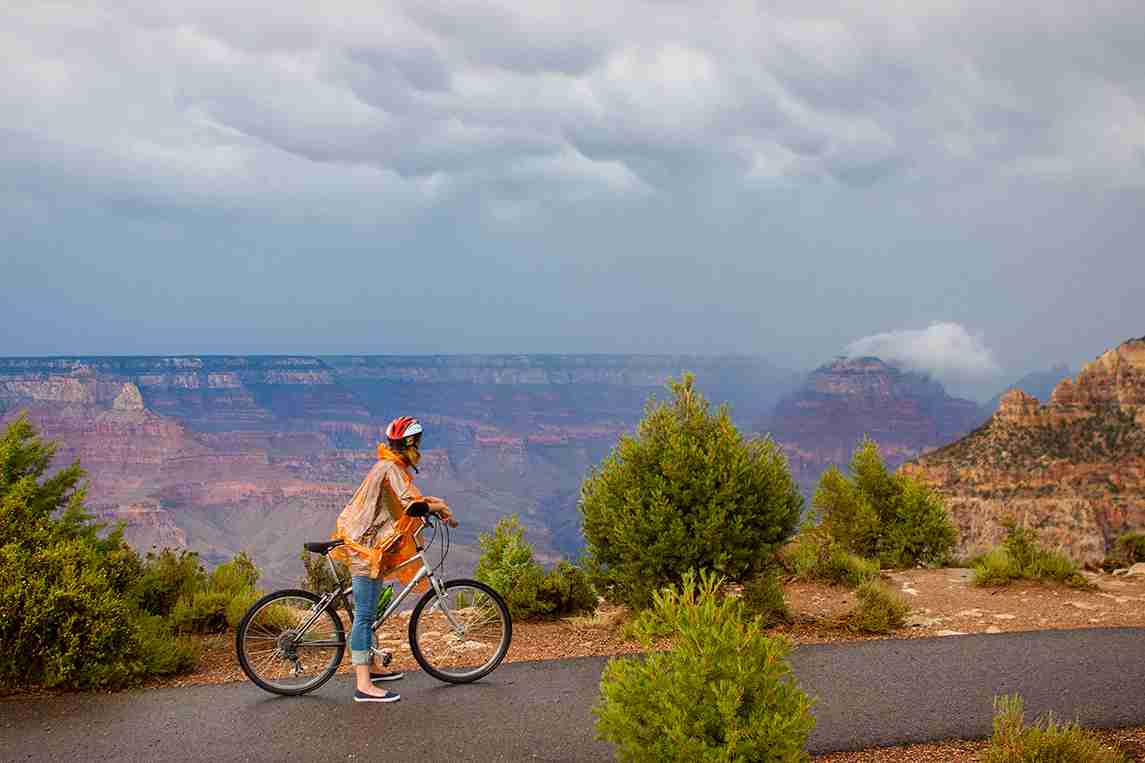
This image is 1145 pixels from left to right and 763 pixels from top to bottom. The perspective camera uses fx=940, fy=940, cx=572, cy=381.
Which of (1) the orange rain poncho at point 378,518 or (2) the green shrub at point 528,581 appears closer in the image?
(1) the orange rain poncho at point 378,518

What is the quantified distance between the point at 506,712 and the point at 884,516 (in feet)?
37.6

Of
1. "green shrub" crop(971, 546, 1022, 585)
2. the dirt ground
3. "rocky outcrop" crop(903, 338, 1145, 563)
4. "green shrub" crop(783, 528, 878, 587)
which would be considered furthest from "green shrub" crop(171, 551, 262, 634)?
"rocky outcrop" crop(903, 338, 1145, 563)

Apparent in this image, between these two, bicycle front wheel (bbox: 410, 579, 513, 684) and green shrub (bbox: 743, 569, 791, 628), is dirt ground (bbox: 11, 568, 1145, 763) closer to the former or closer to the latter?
green shrub (bbox: 743, 569, 791, 628)

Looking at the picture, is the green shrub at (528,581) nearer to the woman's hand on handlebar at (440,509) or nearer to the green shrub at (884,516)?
the woman's hand on handlebar at (440,509)

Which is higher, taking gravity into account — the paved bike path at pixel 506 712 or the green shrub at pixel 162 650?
the green shrub at pixel 162 650

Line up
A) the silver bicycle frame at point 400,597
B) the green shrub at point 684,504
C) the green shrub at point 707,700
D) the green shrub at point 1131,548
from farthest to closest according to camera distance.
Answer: the green shrub at point 1131,548, the green shrub at point 684,504, the silver bicycle frame at point 400,597, the green shrub at point 707,700

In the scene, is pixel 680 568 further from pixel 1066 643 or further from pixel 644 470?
pixel 1066 643

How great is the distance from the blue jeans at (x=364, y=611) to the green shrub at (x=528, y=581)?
3351 mm

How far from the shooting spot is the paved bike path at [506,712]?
618 cm

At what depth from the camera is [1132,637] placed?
9.16 metres

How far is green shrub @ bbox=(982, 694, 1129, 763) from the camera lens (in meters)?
5.42

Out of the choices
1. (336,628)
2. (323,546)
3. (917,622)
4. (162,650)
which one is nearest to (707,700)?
(323,546)

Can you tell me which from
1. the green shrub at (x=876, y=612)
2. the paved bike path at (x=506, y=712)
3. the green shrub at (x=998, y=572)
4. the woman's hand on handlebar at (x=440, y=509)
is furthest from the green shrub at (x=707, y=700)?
the green shrub at (x=998, y=572)

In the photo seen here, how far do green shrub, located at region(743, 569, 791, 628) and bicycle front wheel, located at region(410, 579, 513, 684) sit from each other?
2.86m
